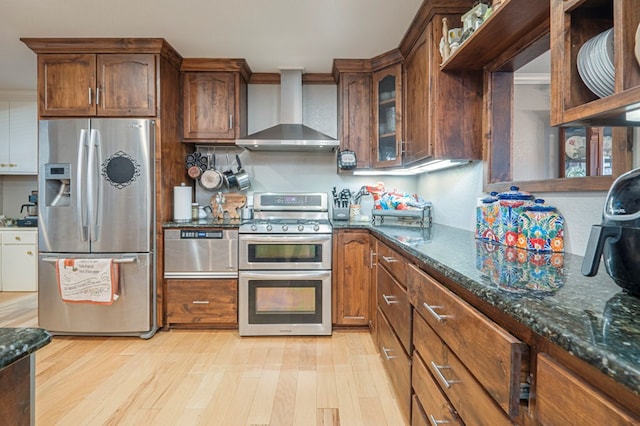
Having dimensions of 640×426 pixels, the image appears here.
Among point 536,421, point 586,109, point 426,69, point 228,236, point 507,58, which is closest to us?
point 536,421

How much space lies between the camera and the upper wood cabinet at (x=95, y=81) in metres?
2.61

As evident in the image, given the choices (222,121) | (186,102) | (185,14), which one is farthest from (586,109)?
(186,102)

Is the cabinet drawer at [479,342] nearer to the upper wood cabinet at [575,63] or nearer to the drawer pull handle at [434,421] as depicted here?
the drawer pull handle at [434,421]

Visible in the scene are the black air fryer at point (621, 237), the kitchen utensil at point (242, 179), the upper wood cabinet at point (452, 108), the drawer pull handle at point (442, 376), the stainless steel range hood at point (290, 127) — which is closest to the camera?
the black air fryer at point (621, 237)

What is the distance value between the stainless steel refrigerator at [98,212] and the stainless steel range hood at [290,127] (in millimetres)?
952

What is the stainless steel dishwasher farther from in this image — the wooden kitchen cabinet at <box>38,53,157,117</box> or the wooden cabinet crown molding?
the wooden cabinet crown molding

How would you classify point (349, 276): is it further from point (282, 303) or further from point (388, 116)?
point (388, 116)

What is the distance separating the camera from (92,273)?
2.51 metres

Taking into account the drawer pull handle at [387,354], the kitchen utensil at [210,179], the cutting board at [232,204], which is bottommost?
the drawer pull handle at [387,354]

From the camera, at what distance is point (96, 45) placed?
8.50 ft

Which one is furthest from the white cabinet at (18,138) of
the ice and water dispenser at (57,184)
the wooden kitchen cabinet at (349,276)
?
the wooden kitchen cabinet at (349,276)

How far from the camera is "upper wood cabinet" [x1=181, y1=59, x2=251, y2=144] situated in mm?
2992

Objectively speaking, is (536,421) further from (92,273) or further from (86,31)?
(86,31)

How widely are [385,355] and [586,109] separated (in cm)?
166
